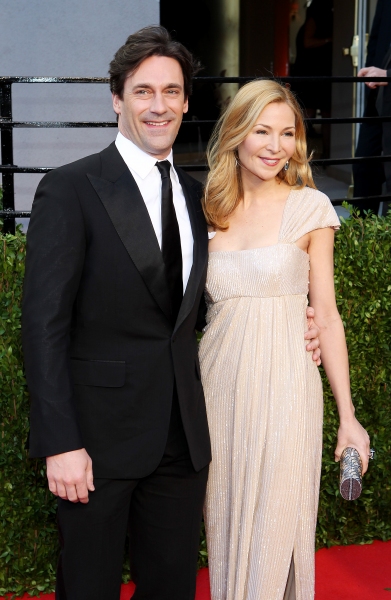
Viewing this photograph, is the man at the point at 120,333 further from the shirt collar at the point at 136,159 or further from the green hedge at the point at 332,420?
the green hedge at the point at 332,420

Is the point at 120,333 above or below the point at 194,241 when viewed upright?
below

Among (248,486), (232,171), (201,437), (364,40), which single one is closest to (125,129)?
(232,171)

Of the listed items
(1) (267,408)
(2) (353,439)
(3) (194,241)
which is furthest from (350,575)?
(3) (194,241)

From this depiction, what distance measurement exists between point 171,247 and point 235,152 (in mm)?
658

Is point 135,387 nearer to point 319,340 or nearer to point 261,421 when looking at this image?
point 261,421

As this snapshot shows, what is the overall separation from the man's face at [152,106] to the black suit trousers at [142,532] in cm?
82

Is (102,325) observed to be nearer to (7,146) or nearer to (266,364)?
(266,364)

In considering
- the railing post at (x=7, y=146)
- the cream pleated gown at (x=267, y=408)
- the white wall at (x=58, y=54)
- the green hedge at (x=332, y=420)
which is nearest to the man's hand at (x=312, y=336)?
the cream pleated gown at (x=267, y=408)

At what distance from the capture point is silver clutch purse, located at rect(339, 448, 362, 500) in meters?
2.68

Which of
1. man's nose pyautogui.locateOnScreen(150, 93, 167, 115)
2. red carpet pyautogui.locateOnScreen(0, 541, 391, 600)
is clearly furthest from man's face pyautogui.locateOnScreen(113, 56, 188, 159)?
red carpet pyautogui.locateOnScreen(0, 541, 391, 600)

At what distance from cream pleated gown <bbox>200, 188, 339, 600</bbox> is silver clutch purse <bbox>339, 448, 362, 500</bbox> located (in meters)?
0.11

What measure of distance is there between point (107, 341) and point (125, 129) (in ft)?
2.25

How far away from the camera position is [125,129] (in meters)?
2.65

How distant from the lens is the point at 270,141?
2.88 m
